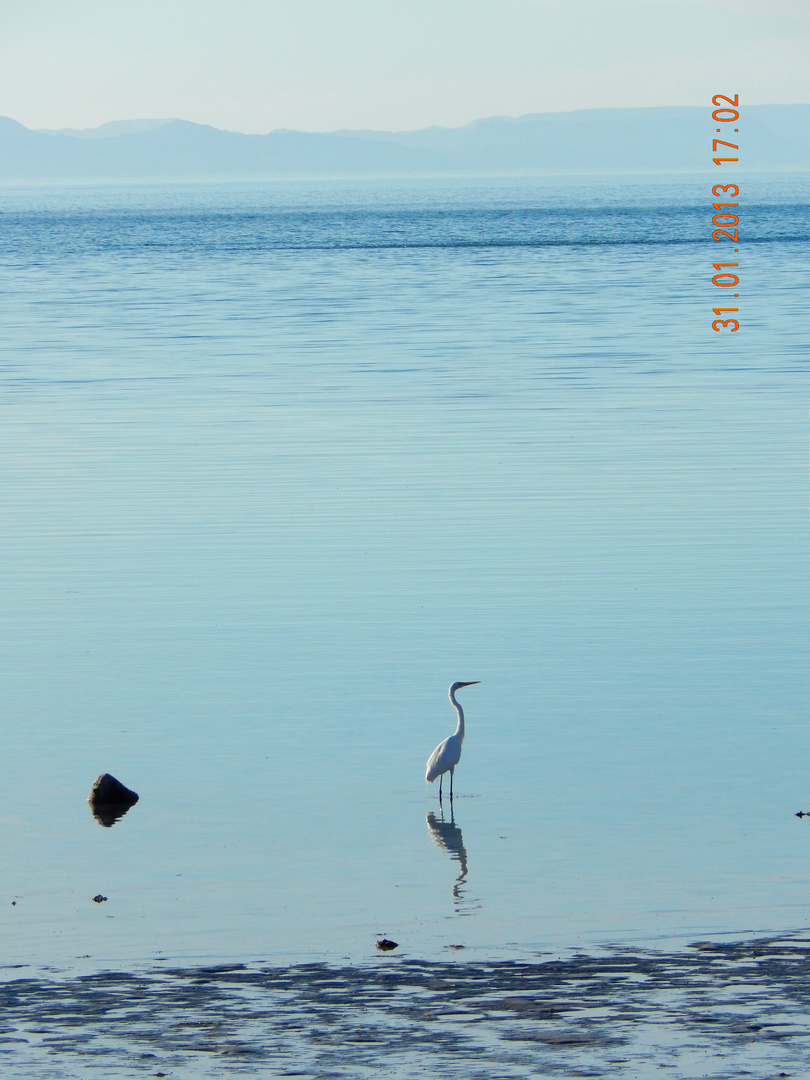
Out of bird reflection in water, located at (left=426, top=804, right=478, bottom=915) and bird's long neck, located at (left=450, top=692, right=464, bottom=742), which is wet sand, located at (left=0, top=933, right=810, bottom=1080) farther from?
bird's long neck, located at (left=450, top=692, right=464, bottom=742)

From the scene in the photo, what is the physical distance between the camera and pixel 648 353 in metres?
42.6

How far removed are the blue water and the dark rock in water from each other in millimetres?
150

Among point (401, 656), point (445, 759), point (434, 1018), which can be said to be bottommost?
point (434, 1018)

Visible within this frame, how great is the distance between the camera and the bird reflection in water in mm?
10070

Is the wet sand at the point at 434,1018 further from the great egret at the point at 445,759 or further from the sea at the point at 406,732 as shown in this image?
the great egret at the point at 445,759

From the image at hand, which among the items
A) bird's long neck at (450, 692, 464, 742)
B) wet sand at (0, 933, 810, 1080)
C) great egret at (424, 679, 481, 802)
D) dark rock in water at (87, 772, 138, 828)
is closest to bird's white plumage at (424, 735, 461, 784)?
great egret at (424, 679, 481, 802)

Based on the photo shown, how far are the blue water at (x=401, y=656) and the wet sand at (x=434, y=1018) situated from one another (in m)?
0.48

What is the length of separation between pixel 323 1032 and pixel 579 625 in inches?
332

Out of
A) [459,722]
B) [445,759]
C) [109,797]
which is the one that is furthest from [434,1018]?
[109,797]

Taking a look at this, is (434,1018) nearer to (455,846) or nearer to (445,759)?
(455,846)

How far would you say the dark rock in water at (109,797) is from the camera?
38.8 ft

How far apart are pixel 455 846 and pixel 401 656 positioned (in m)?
4.38

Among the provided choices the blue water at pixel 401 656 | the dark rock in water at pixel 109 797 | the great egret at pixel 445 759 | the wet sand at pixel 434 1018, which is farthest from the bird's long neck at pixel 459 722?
the wet sand at pixel 434 1018

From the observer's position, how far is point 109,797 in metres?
11.9
